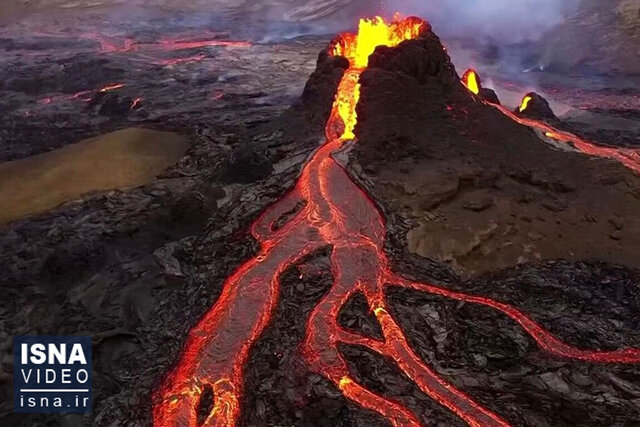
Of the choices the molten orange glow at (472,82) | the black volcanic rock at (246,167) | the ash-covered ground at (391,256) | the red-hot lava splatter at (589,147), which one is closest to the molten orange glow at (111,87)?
the ash-covered ground at (391,256)

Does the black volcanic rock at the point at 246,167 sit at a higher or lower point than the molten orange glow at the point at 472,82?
lower

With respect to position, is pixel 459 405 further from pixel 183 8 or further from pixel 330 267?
pixel 183 8

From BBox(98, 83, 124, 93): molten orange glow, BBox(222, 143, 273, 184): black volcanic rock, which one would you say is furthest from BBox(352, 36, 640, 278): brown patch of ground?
BBox(98, 83, 124, 93): molten orange glow

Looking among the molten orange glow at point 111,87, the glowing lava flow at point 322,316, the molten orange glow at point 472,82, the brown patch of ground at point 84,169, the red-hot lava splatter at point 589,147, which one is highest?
the molten orange glow at point 472,82

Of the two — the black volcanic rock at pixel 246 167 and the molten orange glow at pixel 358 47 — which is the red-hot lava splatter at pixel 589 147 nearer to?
the molten orange glow at pixel 358 47

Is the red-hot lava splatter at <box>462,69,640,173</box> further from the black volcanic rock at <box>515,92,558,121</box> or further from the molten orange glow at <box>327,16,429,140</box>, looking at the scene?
the molten orange glow at <box>327,16,429,140</box>

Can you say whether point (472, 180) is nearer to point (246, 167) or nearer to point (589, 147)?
point (589, 147)
